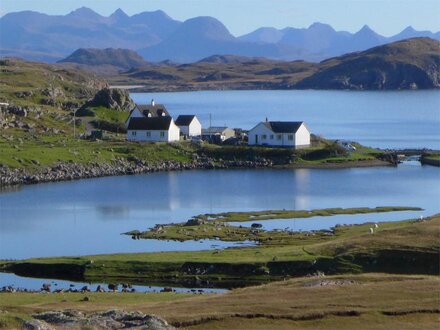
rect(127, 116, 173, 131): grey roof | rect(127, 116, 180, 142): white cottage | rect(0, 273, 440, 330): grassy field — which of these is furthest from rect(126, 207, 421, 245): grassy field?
rect(127, 116, 173, 131): grey roof

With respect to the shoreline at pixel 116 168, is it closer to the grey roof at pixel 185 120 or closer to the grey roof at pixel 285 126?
the grey roof at pixel 285 126

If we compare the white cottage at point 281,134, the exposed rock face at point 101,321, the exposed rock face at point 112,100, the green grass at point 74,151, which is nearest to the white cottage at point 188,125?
the green grass at point 74,151

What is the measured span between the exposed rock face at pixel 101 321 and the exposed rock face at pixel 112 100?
90.5 meters

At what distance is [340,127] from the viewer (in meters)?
141

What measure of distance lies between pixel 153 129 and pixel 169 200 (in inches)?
1122

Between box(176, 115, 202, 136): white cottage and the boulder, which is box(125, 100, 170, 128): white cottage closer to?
box(176, 115, 202, 136): white cottage

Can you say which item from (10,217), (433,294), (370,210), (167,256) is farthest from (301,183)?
(433,294)

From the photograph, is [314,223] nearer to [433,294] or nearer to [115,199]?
[115,199]

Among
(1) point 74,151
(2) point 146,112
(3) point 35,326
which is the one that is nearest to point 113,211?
(1) point 74,151

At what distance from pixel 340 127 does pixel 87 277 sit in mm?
103361

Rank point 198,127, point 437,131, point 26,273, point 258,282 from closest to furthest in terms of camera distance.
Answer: point 258,282
point 26,273
point 198,127
point 437,131

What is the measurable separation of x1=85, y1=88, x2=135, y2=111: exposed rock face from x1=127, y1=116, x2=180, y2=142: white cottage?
55.6 ft

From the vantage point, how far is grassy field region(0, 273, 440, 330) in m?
24.4

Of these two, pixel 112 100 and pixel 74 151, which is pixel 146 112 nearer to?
pixel 112 100
